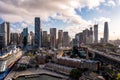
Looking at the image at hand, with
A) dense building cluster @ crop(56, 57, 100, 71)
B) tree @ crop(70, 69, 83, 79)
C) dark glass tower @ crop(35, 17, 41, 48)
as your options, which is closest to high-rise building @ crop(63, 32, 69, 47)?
dark glass tower @ crop(35, 17, 41, 48)

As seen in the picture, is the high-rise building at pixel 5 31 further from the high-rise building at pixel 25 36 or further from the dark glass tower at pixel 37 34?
the dark glass tower at pixel 37 34

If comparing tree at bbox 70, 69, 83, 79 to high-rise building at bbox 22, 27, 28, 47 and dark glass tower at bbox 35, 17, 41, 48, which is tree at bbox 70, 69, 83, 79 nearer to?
dark glass tower at bbox 35, 17, 41, 48

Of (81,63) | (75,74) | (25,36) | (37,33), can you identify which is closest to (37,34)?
(37,33)

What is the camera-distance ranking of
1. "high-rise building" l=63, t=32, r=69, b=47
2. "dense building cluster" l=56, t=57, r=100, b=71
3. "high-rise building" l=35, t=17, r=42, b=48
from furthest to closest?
1. "high-rise building" l=63, t=32, r=69, b=47
2. "high-rise building" l=35, t=17, r=42, b=48
3. "dense building cluster" l=56, t=57, r=100, b=71

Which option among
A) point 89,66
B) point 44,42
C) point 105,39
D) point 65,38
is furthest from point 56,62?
point 105,39

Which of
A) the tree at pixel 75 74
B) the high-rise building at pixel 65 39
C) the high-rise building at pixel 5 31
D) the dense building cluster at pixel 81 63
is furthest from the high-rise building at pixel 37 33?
the tree at pixel 75 74

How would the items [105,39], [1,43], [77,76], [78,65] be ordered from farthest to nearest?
[105,39]
[1,43]
[78,65]
[77,76]

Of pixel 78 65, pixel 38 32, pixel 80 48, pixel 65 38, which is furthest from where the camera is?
pixel 65 38

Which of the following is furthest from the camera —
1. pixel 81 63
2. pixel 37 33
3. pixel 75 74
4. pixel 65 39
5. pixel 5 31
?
pixel 65 39

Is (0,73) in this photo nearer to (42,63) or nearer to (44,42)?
(42,63)

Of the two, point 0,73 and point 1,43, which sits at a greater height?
point 1,43

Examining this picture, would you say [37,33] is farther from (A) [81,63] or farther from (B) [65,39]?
(A) [81,63]
